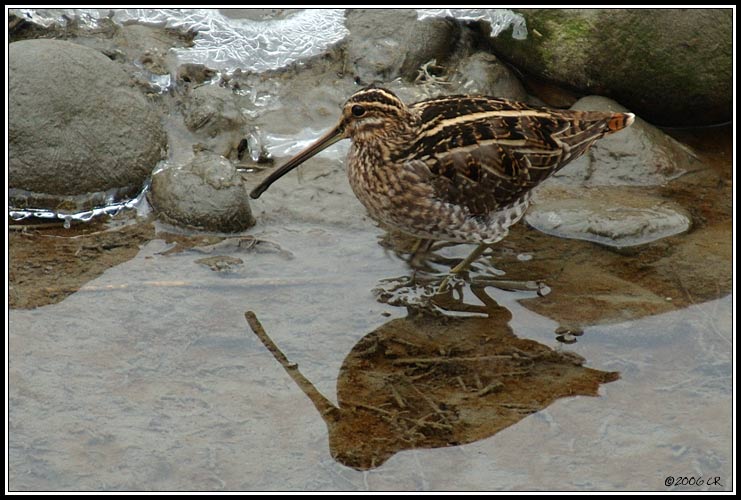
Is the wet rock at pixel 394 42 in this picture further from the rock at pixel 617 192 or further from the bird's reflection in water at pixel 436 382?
the bird's reflection in water at pixel 436 382

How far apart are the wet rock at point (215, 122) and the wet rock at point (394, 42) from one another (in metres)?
1.09

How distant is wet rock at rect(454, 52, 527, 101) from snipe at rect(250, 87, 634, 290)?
59.1 inches

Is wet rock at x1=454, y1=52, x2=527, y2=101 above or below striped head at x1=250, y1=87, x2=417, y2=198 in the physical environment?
below

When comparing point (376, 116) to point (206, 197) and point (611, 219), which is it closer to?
point (206, 197)

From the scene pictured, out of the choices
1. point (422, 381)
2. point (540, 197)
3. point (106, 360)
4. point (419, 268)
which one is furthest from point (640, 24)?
point (106, 360)

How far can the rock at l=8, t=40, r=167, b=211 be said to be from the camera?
5.91 m

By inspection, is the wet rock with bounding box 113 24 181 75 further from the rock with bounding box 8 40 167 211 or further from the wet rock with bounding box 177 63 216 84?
the rock with bounding box 8 40 167 211

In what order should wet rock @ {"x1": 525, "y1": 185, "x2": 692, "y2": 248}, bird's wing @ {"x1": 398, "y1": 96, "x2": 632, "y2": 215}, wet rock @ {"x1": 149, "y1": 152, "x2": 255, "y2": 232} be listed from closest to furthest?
bird's wing @ {"x1": 398, "y1": 96, "x2": 632, "y2": 215} → wet rock @ {"x1": 149, "y1": 152, "x2": 255, "y2": 232} → wet rock @ {"x1": 525, "y1": 185, "x2": 692, "y2": 248}

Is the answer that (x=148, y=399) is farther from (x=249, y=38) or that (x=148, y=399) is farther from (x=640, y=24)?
(x=640, y=24)

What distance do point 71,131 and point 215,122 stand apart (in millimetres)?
983

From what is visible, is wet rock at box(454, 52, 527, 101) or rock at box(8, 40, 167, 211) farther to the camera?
wet rock at box(454, 52, 527, 101)

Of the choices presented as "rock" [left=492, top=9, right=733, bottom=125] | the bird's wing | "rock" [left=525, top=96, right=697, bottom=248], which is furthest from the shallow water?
"rock" [left=492, top=9, right=733, bottom=125]

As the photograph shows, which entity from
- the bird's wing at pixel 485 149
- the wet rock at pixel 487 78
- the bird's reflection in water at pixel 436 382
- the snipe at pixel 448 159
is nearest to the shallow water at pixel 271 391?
the bird's reflection in water at pixel 436 382

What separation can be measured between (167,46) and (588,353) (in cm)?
390
